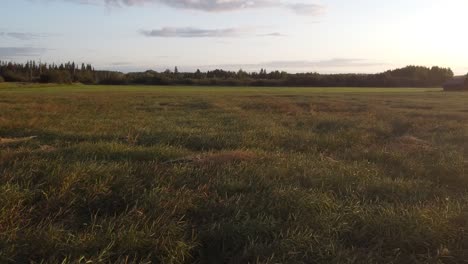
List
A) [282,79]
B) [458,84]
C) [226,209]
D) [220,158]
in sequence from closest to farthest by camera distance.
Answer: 1. [226,209]
2. [220,158]
3. [458,84]
4. [282,79]

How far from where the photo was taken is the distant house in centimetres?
8919

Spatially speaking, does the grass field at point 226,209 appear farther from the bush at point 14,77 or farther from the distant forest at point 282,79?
the bush at point 14,77

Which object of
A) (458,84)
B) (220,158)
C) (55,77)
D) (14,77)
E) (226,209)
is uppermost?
(458,84)

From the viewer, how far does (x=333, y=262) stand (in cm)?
536

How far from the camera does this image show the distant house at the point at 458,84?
89188 mm

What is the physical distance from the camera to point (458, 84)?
9025cm

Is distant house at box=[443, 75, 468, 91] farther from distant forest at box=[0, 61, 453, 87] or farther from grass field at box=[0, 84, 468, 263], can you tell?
grass field at box=[0, 84, 468, 263]

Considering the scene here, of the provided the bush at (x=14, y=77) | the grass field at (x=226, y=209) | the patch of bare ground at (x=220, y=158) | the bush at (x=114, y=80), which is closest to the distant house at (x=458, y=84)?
the bush at (x=114, y=80)

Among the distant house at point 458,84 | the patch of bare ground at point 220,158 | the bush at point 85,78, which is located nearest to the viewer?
the patch of bare ground at point 220,158

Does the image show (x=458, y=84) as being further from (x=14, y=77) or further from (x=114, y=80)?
(x=14, y=77)

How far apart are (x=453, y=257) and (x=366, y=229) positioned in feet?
3.32

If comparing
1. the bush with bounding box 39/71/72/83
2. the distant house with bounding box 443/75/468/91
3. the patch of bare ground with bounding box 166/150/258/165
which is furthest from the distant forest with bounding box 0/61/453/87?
the patch of bare ground with bounding box 166/150/258/165

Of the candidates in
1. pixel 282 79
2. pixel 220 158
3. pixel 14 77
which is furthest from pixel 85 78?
pixel 220 158

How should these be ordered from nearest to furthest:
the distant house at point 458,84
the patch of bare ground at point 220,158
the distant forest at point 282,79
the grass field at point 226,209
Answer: the grass field at point 226,209 < the patch of bare ground at point 220,158 < the distant house at point 458,84 < the distant forest at point 282,79
